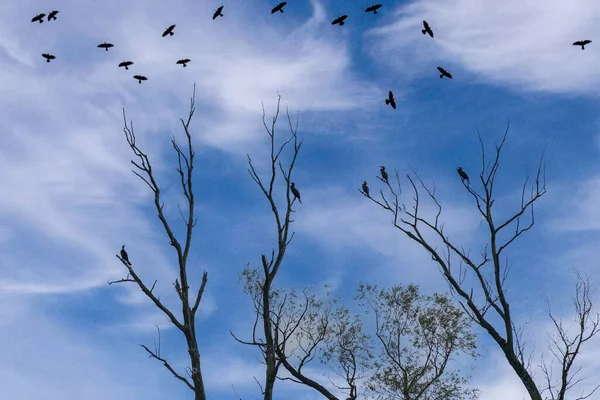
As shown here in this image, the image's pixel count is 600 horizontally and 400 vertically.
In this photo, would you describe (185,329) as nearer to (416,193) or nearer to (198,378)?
(198,378)

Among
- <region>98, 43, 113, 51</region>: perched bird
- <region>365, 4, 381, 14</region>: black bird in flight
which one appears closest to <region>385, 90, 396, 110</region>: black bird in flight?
<region>365, 4, 381, 14</region>: black bird in flight

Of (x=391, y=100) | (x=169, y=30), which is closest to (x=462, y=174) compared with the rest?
(x=391, y=100)

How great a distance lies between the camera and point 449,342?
70.8 feet

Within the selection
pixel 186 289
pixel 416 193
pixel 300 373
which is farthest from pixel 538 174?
pixel 186 289

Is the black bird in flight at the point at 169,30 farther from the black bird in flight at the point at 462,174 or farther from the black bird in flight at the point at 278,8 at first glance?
the black bird in flight at the point at 462,174

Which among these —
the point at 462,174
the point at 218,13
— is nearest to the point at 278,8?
the point at 218,13

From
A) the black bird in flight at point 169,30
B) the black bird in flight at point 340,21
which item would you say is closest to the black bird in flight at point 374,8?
the black bird in flight at point 340,21

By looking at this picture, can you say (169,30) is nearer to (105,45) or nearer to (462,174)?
(105,45)

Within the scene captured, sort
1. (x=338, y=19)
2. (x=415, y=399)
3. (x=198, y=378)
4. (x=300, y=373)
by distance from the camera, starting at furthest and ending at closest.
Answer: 1. (x=415, y=399)
2. (x=300, y=373)
3. (x=338, y=19)
4. (x=198, y=378)

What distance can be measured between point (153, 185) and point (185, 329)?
320cm

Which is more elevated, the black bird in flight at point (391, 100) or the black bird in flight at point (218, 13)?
the black bird in flight at point (218, 13)

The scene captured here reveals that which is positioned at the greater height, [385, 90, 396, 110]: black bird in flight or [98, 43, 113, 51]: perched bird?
[98, 43, 113, 51]: perched bird

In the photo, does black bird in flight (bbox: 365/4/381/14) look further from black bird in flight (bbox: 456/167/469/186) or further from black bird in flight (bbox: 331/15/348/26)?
black bird in flight (bbox: 456/167/469/186)

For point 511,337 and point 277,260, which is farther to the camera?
point 511,337
